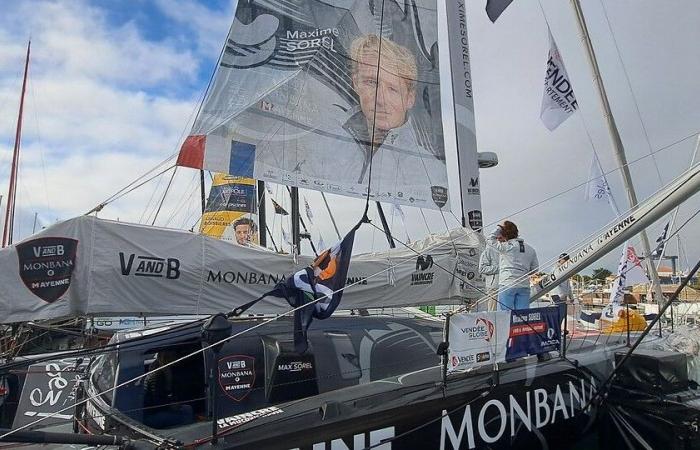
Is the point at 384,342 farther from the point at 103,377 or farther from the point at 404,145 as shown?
the point at 404,145

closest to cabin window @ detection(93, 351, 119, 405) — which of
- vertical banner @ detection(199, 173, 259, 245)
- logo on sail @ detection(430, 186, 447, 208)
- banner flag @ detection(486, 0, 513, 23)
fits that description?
Result: logo on sail @ detection(430, 186, 447, 208)

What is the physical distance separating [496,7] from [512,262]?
13.6 feet

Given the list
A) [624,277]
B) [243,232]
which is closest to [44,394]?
[624,277]

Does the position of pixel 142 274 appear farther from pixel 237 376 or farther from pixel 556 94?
pixel 556 94

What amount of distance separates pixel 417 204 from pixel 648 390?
2.71 m

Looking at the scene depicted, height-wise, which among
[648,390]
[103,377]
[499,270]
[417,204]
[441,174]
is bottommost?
[648,390]

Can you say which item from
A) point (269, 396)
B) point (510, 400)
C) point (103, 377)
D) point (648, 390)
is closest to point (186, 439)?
point (269, 396)

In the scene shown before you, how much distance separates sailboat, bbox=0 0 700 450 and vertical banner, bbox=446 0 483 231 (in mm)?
519

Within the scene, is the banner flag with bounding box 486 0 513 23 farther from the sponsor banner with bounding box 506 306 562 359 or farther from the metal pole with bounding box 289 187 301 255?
the sponsor banner with bounding box 506 306 562 359

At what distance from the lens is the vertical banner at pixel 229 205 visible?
17484mm

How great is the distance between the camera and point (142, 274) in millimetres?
3578

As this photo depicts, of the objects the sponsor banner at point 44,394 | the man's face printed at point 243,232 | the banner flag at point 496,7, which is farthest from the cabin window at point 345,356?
the man's face printed at point 243,232

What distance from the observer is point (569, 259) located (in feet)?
14.8

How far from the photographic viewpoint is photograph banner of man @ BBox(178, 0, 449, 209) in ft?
15.3
